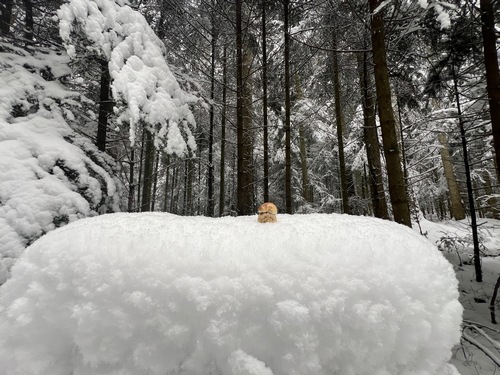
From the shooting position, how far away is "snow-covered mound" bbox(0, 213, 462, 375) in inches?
38.1

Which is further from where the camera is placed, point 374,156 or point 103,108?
point 374,156

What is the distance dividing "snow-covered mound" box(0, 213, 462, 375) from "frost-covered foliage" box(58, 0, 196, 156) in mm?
2636

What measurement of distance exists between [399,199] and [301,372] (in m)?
3.03

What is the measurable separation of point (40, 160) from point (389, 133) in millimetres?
4529

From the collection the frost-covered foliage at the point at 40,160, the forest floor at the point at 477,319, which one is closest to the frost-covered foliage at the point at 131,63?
the frost-covered foliage at the point at 40,160

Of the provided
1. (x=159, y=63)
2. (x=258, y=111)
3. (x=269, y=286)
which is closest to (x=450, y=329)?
(x=269, y=286)

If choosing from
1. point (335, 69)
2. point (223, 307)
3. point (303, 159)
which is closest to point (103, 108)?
point (223, 307)

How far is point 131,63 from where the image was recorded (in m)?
3.78

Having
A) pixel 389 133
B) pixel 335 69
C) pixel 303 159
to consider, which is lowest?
pixel 389 133

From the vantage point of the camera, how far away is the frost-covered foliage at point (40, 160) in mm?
2678

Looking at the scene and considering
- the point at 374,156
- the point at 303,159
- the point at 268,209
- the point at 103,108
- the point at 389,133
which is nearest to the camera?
the point at 268,209

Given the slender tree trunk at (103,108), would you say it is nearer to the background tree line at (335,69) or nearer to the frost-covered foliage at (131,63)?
the background tree line at (335,69)

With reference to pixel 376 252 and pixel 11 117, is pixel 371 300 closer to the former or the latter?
pixel 376 252

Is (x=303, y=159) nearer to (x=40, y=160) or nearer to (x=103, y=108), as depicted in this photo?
(x=103, y=108)
